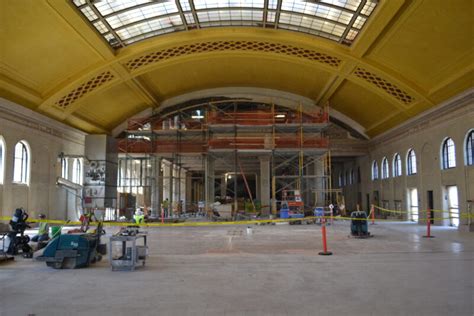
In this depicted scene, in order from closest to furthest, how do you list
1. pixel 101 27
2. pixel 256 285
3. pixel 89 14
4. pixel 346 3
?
pixel 256 285 < pixel 89 14 < pixel 346 3 < pixel 101 27

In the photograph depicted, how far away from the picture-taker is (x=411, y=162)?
1186 inches

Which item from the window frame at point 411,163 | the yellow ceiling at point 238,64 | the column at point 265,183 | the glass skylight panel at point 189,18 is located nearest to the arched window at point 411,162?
the window frame at point 411,163

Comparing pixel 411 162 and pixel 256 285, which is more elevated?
pixel 411 162

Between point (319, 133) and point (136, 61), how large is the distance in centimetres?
1454

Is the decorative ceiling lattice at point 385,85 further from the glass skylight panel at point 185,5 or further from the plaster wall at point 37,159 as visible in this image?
the plaster wall at point 37,159

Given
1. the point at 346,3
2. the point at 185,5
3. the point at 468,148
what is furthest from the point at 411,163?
the point at 185,5

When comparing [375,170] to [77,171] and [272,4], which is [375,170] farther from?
Answer: [77,171]

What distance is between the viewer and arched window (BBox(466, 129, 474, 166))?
22109 millimetres

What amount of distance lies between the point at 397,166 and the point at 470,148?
10.6 meters

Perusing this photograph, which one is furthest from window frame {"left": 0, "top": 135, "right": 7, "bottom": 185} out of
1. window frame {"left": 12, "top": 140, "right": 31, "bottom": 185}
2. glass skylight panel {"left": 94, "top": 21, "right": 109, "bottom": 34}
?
glass skylight panel {"left": 94, "top": 21, "right": 109, "bottom": 34}

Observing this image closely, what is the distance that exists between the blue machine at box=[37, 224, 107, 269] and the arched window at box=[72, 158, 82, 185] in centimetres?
2345

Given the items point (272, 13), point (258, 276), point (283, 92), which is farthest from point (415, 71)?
point (258, 276)

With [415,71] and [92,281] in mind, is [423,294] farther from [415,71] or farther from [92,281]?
[415,71]

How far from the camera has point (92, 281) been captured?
8.74m
